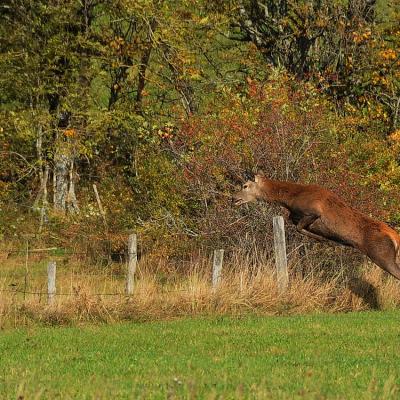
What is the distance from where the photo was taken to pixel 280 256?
19.4m

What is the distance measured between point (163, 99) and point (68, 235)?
6.48 meters

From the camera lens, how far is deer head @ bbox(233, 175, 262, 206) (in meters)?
19.5

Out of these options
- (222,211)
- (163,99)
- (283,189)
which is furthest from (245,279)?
(163,99)

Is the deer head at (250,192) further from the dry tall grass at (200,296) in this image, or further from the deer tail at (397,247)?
the deer tail at (397,247)

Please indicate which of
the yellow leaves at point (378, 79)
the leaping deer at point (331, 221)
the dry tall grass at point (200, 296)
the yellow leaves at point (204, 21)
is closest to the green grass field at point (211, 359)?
the dry tall grass at point (200, 296)

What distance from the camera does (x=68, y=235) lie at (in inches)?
1119

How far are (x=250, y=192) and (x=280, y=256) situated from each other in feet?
4.38

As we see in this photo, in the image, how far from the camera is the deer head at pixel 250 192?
19.5 m

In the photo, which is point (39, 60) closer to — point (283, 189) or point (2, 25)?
point (2, 25)

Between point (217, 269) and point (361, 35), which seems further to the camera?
point (361, 35)

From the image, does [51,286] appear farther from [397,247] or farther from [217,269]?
[397,247]

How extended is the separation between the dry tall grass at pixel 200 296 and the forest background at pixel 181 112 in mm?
2891

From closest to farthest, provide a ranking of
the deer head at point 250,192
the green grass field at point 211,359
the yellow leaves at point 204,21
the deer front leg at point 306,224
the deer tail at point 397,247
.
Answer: the green grass field at point 211,359 < the deer front leg at point 306,224 < the deer tail at point 397,247 < the deer head at point 250,192 < the yellow leaves at point 204,21

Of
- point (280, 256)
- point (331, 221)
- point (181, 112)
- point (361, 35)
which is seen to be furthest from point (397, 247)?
point (361, 35)
